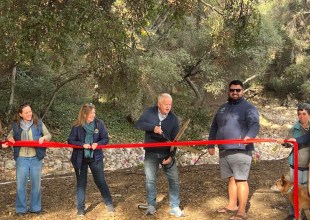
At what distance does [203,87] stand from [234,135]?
15.5 meters

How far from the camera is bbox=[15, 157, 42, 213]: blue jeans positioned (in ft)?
17.8

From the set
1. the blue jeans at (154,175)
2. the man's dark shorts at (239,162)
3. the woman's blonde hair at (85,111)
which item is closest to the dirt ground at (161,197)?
the blue jeans at (154,175)

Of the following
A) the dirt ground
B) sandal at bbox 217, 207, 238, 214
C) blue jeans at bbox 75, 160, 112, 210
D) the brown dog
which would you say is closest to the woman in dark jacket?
blue jeans at bbox 75, 160, 112, 210

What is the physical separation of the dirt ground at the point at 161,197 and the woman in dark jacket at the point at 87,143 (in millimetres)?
592

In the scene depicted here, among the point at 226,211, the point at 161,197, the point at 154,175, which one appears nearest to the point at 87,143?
the point at 154,175

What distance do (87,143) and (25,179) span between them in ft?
3.58

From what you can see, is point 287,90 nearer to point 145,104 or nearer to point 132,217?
point 145,104

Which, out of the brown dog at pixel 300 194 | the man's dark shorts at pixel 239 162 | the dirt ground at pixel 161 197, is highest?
the man's dark shorts at pixel 239 162

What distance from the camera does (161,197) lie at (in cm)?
618

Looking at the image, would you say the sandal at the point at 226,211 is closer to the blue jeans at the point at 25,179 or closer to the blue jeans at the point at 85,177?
the blue jeans at the point at 85,177

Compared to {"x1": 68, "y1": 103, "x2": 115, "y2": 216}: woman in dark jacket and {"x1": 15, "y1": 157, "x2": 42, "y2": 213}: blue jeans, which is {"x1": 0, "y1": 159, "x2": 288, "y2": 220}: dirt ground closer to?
{"x1": 15, "y1": 157, "x2": 42, "y2": 213}: blue jeans

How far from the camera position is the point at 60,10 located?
Answer: 18.8 ft

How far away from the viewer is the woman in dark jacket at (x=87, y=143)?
5180 mm

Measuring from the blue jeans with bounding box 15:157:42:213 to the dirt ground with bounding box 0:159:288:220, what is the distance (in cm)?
15
